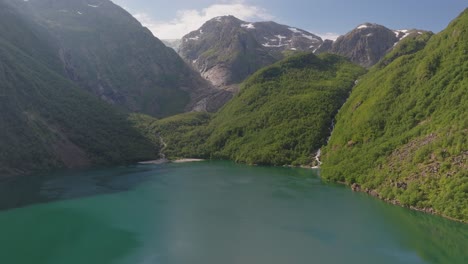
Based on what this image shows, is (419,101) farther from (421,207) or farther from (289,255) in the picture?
(289,255)

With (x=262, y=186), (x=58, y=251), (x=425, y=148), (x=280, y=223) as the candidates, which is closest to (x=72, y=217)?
(x=58, y=251)

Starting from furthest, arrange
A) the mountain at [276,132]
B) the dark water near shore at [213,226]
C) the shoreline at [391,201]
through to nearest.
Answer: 1. the mountain at [276,132]
2. the shoreline at [391,201]
3. the dark water near shore at [213,226]

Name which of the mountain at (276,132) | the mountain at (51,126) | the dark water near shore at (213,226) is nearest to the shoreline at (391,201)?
the dark water near shore at (213,226)

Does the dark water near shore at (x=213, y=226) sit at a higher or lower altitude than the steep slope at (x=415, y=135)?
lower

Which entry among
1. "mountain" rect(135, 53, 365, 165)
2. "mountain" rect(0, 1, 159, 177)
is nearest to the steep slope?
"mountain" rect(135, 53, 365, 165)

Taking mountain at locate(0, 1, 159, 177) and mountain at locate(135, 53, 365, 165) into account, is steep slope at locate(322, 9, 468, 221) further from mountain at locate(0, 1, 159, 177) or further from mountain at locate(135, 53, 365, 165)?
mountain at locate(0, 1, 159, 177)

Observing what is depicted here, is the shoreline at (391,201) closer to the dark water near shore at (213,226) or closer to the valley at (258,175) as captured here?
the valley at (258,175)
